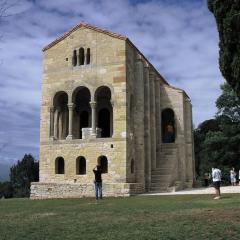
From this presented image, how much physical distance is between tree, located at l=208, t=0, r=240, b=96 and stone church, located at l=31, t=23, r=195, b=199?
535 inches

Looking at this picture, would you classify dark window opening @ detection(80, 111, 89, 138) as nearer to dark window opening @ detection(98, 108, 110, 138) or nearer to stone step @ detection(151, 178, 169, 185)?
dark window opening @ detection(98, 108, 110, 138)

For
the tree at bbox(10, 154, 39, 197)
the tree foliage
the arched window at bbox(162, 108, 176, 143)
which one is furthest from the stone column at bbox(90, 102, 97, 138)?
the tree at bbox(10, 154, 39, 197)

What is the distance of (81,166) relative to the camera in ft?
113

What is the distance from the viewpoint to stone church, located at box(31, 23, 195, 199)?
107 ft

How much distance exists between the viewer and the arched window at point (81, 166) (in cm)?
3362

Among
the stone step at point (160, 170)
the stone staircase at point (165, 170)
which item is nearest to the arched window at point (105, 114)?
the stone staircase at point (165, 170)

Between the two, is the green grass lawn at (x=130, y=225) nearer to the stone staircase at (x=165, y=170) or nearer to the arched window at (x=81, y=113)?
the stone staircase at (x=165, y=170)

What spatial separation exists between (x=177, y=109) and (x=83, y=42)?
33.8ft

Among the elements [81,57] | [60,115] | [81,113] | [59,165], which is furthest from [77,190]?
[81,57]

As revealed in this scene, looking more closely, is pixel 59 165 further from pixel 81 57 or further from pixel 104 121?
pixel 81 57

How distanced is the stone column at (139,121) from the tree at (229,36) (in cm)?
1622

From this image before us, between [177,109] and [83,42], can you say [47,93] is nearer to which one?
[83,42]

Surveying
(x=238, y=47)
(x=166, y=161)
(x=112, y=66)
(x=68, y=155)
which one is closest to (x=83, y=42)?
(x=112, y=66)

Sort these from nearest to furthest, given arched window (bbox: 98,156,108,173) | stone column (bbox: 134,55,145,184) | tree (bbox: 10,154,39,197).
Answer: arched window (bbox: 98,156,108,173) → stone column (bbox: 134,55,145,184) → tree (bbox: 10,154,39,197)
